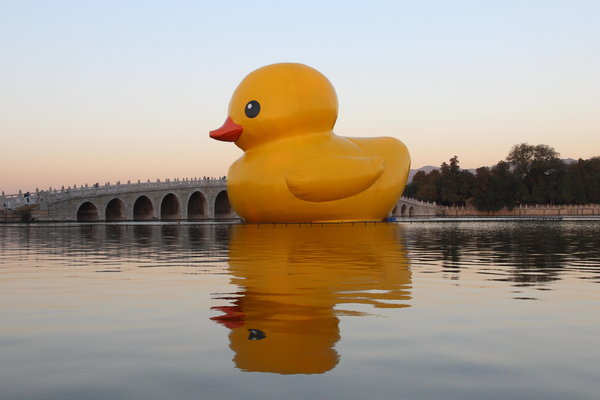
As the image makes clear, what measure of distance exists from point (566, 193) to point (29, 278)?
70371 millimetres

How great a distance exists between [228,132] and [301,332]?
838 inches

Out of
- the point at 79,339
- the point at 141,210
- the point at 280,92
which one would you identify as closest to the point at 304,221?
the point at 280,92

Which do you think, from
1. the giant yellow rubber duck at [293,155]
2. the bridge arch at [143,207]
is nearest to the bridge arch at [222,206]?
the bridge arch at [143,207]

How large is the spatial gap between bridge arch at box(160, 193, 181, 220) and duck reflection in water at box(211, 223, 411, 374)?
46.8 m

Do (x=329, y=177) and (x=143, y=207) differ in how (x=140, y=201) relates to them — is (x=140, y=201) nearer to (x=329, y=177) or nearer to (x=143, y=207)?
(x=143, y=207)

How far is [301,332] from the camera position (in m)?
4.85

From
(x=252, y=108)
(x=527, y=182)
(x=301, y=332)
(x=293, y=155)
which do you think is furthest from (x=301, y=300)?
(x=527, y=182)

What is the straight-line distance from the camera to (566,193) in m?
71.4

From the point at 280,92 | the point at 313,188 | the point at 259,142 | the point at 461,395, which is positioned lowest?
the point at 461,395

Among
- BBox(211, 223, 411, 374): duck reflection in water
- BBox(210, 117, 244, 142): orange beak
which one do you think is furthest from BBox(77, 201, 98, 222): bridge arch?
BBox(211, 223, 411, 374): duck reflection in water

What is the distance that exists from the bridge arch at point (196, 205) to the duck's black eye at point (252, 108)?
115ft

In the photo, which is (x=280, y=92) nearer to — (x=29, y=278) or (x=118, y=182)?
(x=29, y=278)

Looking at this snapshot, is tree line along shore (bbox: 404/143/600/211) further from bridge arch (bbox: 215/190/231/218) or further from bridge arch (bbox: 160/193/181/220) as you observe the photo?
bridge arch (bbox: 160/193/181/220)

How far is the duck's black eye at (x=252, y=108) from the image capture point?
25.3 metres
